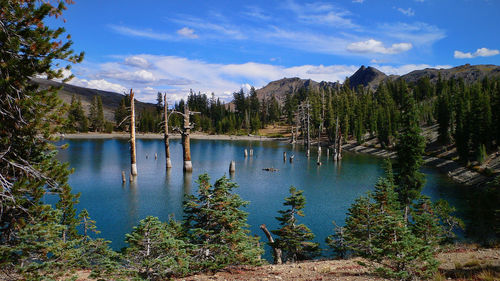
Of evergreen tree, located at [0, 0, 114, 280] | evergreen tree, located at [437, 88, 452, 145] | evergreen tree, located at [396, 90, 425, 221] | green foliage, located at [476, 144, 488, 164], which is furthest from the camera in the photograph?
evergreen tree, located at [437, 88, 452, 145]

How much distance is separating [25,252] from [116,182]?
30.5 meters

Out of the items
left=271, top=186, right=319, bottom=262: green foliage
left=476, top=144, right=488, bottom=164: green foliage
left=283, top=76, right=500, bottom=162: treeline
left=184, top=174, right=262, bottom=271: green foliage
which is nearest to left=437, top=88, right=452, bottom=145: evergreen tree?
left=283, top=76, right=500, bottom=162: treeline

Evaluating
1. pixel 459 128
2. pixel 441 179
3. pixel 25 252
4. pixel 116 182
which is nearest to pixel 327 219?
pixel 25 252

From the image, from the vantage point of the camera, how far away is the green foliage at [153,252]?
10.9 metres

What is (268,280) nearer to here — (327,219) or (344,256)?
(344,256)

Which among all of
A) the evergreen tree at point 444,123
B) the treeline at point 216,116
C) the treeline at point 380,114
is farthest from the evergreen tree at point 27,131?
the treeline at point 216,116

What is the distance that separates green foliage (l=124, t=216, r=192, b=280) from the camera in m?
10.9

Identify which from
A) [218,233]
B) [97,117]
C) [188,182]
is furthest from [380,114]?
[97,117]

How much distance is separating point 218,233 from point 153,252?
2.80 meters

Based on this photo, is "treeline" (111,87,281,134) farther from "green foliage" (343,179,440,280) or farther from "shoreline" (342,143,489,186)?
"green foliage" (343,179,440,280)

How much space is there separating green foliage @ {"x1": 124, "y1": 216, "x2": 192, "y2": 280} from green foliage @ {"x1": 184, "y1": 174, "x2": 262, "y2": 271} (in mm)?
1338

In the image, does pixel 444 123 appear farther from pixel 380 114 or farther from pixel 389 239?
pixel 389 239

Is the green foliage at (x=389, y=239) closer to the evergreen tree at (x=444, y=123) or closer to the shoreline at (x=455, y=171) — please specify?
the shoreline at (x=455, y=171)

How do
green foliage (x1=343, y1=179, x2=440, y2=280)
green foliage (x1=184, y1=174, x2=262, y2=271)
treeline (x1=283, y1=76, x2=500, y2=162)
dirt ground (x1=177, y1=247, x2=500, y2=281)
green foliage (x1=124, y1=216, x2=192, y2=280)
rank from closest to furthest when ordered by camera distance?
green foliage (x1=343, y1=179, x2=440, y2=280) < green foliage (x1=124, y1=216, x2=192, y2=280) < dirt ground (x1=177, y1=247, x2=500, y2=281) < green foliage (x1=184, y1=174, x2=262, y2=271) < treeline (x1=283, y1=76, x2=500, y2=162)
